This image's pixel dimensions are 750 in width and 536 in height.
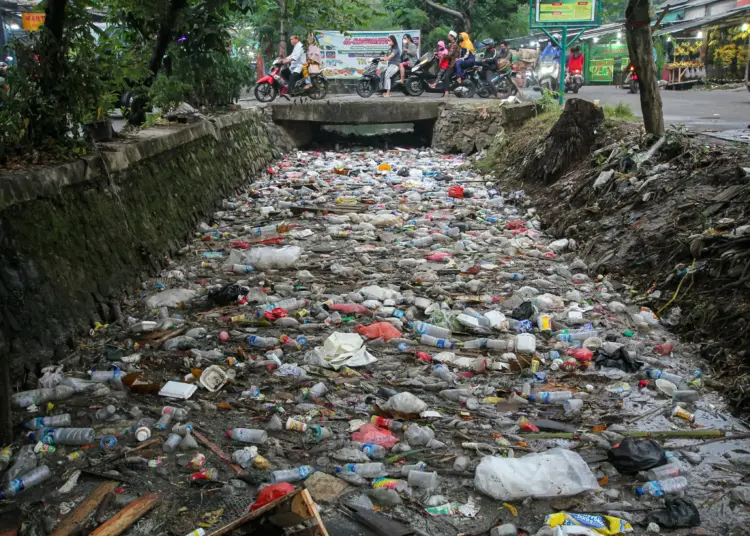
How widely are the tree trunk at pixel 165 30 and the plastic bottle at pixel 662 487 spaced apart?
5311 millimetres

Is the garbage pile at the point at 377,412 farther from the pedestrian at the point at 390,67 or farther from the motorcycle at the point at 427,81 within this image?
the pedestrian at the point at 390,67

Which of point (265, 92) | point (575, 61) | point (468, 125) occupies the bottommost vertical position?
point (468, 125)

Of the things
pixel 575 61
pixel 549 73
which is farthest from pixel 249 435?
pixel 575 61

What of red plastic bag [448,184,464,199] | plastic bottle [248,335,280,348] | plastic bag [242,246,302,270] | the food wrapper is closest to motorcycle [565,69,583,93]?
red plastic bag [448,184,464,199]

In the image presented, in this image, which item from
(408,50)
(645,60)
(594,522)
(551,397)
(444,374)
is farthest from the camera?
(408,50)

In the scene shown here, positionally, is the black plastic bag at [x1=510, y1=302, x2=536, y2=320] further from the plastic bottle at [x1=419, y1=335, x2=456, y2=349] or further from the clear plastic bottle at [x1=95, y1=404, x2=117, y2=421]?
the clear plastic bottle at [x1=95, y1=404, x2=117, y2=421]

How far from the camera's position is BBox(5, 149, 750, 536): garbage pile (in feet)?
7.61

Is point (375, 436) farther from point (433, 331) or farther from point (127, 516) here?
Answer: point (433, 331)

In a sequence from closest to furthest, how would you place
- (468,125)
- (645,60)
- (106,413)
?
(106,413)
(645,60)
(468,125)

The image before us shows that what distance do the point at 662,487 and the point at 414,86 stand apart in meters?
13.1

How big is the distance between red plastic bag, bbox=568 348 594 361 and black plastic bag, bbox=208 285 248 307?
83.5 inches

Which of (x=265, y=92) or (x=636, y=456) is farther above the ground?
(x=265, y=92)

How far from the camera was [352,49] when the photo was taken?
665 inches

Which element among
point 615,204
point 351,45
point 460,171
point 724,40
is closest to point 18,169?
point 615,204
